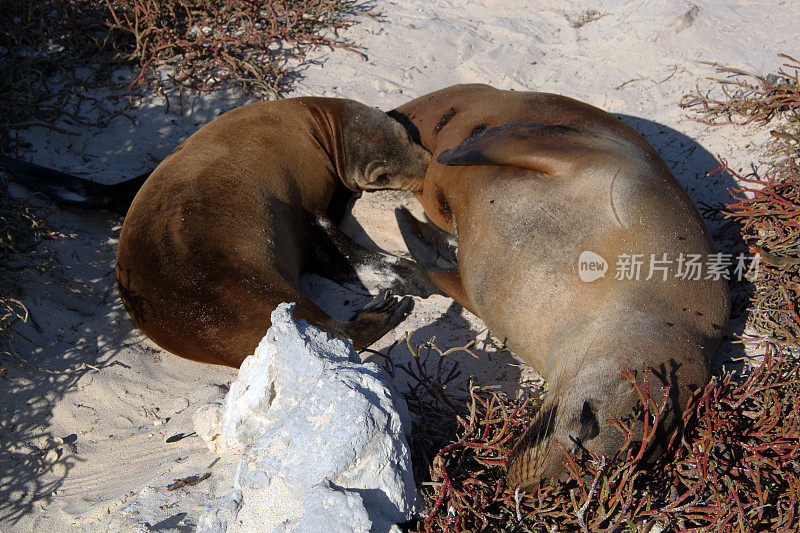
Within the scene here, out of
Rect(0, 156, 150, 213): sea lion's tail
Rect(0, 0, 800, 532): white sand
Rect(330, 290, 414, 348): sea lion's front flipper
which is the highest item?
Rect(0, 156, 150, 213): sea lion's tail

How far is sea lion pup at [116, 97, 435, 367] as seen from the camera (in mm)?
3494

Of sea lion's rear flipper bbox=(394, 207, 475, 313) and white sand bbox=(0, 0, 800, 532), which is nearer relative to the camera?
white sand bbox=(0, 0, 800, 532)

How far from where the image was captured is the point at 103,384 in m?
3.47

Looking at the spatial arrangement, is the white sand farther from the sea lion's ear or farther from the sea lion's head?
the sea lion's ear

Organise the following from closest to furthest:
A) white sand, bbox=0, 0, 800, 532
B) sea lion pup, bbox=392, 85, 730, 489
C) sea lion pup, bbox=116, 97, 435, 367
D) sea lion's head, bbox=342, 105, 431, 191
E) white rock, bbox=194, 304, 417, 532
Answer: white rock, bbox=194, 304, 417, 532, sea lion pup, bbox=392, 85, 730, 489, white sand, bbox=0, 0, 800, 532, sea lion pup, bbox=116, 97, 435, 367, sea lion's head, bbox=342, 105, 431, 191

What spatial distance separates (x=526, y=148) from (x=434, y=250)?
1.12 meters

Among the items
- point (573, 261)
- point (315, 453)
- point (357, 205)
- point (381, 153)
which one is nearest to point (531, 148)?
point (573, 261)

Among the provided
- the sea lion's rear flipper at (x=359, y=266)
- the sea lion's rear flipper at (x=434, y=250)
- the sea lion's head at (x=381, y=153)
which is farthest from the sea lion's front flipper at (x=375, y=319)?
the sea lion's head at (x=381, y=153)

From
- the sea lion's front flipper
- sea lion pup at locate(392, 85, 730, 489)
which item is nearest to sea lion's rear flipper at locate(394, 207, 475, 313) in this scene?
sea lion pup at locate(392, 85, 730, 489)

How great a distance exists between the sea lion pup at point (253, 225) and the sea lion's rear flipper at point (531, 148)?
0.84 metres

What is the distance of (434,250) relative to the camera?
4.43 m

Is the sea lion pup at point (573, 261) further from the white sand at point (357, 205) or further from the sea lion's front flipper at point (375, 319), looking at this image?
the white sand at point (357, 205)

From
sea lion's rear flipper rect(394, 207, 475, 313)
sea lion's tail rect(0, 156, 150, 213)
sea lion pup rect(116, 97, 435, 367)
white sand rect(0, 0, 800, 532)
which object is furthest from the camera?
sea lion's tail rect(0, 156, 150, 213)

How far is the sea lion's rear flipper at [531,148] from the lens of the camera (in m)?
3.50
